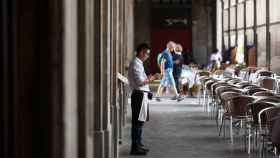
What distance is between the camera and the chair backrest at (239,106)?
10586 millimetres

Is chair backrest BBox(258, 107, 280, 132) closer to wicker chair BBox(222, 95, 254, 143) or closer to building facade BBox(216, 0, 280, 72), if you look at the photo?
wicker chair BBox(222, 95, 254, 143)

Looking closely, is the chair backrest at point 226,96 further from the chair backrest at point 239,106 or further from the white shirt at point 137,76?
the white shirt at point 137,76

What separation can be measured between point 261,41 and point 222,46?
30.6 ft

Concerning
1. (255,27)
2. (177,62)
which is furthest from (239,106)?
(255,27)

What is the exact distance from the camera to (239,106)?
10.7m

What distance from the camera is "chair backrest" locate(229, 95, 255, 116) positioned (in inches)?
417

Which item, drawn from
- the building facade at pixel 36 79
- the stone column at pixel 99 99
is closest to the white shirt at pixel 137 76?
the stone column at pixel 99 99

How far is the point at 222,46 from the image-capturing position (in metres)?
32.1

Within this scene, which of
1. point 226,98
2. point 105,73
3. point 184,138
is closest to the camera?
point 105,73

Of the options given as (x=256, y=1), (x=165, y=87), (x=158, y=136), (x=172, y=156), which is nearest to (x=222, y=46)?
(x=256, y=1)

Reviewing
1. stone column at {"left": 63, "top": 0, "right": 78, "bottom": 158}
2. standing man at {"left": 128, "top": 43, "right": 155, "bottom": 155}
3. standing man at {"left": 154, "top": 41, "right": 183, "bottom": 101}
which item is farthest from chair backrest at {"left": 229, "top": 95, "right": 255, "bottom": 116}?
standing man at {"left": 154, "top": 41, "right": 183, "bottom": 101}

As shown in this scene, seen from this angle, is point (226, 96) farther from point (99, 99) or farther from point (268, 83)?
point (268, 83)

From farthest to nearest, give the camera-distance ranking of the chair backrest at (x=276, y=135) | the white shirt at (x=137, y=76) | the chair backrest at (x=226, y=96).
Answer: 1. the chair backrest at (x=226, y=96)
2. the white shirt at (x=137, y=76)
3. the chair backrest at (x=276, y=135)

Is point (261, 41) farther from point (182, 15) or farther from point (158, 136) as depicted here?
point (182, 15)
